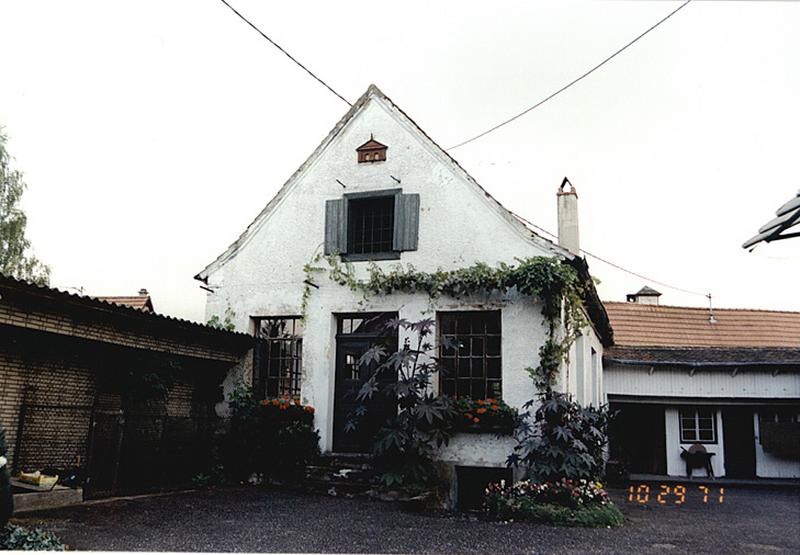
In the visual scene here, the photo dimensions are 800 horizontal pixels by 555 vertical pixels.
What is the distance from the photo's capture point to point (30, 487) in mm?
7090

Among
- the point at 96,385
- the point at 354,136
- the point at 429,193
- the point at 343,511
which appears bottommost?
the point at 343,511

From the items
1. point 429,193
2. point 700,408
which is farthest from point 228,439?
point 700,408

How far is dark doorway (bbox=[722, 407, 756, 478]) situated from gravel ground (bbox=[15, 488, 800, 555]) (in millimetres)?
7852

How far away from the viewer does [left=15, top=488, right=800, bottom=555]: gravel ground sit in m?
6.25

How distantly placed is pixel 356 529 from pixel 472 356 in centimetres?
357

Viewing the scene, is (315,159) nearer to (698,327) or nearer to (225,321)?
(225,321)

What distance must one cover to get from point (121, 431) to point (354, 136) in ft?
18.0

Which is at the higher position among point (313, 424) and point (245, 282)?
point (245, 282)

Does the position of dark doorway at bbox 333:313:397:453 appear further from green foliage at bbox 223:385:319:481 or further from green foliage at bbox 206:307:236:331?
green foliage at bbox 206:307:236:331

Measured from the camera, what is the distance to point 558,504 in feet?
26.6

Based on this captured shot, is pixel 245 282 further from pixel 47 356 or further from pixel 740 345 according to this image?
pixel 740 345

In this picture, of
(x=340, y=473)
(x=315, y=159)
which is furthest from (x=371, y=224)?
(x=340, y=473)

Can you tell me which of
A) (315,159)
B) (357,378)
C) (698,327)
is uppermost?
(315,159)

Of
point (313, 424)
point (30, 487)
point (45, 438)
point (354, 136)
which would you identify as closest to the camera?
point (30, 487)
